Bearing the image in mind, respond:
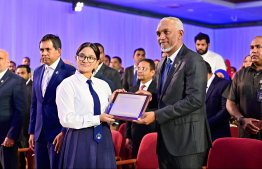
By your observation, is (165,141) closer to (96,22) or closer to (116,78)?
(116,78)

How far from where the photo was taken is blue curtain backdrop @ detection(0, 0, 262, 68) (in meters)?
10.3

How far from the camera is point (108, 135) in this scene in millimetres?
2965

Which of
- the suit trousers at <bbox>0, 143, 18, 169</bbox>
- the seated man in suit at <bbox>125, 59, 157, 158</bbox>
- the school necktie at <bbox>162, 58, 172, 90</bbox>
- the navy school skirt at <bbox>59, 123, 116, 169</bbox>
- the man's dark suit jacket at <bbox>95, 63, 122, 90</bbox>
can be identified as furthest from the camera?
the man's dark suit jacket at <bbox>95, 63, 122, 90</bbox>

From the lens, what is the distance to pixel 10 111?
4.46 metres

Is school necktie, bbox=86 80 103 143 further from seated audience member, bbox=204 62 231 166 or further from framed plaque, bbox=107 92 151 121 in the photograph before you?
seated audience member, bbox=204 62 231 166

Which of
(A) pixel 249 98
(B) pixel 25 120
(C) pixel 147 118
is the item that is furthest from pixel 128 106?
(B) pixel 25 120

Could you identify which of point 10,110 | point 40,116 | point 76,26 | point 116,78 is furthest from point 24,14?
point 40,116

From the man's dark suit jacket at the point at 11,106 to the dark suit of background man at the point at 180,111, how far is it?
2.08 m

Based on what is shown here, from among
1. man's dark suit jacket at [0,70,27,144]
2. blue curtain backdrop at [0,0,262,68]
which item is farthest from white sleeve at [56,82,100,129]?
blue curtain backdrop at [0,0,262,68]

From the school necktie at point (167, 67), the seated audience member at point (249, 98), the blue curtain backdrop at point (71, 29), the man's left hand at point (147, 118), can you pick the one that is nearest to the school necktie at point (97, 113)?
the man's left hand at point (147, 118)

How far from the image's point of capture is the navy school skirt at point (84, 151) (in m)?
2.83

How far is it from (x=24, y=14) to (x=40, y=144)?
745cm

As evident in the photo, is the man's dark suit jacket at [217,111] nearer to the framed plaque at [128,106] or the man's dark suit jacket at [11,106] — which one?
the framed plaque at [128,106]

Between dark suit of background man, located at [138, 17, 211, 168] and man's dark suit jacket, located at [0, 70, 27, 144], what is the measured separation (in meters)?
2.08
